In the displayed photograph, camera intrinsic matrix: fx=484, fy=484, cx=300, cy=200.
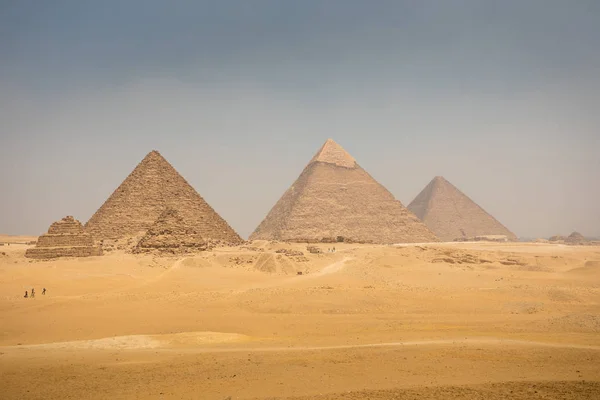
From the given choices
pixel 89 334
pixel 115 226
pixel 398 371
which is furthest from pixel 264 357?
pixel 115 226

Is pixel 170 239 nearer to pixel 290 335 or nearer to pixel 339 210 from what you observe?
pixel 290 335

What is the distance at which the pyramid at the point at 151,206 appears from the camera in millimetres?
39531

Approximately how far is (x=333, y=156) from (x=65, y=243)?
47.2 metres

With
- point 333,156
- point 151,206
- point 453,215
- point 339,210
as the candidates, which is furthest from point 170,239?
point 453,215

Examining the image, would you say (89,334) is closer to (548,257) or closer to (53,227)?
(53,227)

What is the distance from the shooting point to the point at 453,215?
83250mm

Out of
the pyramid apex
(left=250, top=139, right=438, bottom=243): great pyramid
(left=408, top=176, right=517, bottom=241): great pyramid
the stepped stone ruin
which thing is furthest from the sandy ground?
(left=408, top=176, right=517, bottom=241): great pyramid

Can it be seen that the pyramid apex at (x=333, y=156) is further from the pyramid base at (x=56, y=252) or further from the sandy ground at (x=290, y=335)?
the sandy ground at (x=290, y=335)

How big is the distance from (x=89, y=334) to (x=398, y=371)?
714 centimetres

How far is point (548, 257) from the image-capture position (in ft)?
106

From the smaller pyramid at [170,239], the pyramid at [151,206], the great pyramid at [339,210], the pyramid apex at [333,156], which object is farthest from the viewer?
the pyramid apex at [333,156]

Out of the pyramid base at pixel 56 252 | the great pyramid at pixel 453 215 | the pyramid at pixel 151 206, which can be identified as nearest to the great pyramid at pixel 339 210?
the pyramid at pixel 151 206

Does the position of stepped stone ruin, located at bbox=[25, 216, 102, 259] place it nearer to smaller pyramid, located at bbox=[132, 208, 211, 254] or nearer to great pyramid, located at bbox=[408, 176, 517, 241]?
smaller pyramid, located at bbox=[132, 208, 211, 254]

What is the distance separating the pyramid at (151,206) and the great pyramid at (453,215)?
49.2m
